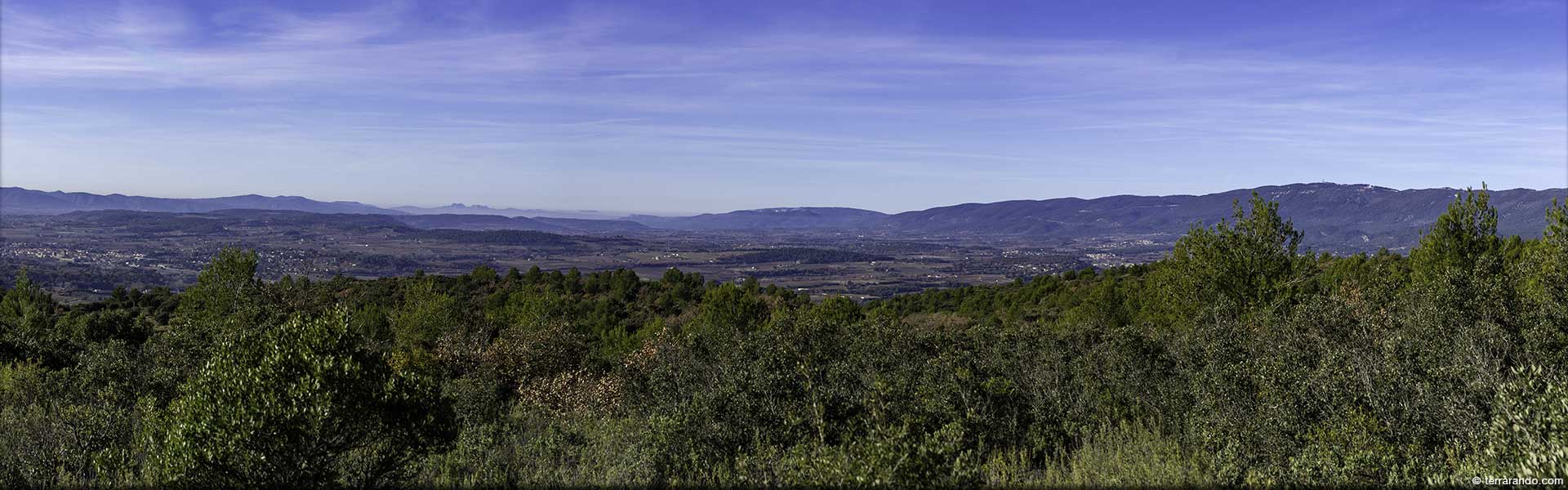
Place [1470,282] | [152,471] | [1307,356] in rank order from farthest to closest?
[1470,282], [1307,356], [152,471]

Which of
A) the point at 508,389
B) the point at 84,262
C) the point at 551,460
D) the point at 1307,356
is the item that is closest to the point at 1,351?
the point at 508,389

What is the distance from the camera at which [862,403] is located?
12750mm

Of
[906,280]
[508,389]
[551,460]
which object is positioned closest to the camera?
[551,460]

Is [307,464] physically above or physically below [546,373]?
above

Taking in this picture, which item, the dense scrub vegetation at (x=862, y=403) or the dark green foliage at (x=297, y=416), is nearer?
the dark green foliage at (x=297, y=416)

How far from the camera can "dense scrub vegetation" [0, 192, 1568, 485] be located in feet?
28.9

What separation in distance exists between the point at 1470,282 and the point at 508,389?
91.1 ft

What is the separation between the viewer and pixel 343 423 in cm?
920

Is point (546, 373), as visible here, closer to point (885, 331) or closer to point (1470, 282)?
point (885, 331)

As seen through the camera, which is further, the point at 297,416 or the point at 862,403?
the point at 862,403

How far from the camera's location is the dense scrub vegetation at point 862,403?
882 centimetres

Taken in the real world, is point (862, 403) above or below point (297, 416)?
below

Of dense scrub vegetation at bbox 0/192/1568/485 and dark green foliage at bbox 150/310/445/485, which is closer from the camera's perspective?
dark green foliage at bbox 150/310/445/485

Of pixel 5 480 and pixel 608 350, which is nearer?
pixel 5 480
